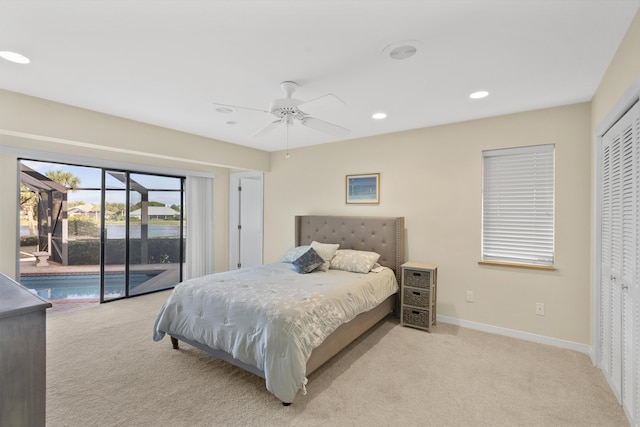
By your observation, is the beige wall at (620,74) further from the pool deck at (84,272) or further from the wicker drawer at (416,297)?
the pool deck at (84,272)

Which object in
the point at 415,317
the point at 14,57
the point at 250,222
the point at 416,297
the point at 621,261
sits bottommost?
the point at 415,317

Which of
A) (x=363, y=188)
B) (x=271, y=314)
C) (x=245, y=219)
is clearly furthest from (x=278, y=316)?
(x=245, y=219)

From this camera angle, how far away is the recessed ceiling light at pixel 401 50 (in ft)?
6.19

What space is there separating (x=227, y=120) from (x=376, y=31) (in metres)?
2.28

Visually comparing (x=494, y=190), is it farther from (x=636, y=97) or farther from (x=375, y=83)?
(x=375, y=83)

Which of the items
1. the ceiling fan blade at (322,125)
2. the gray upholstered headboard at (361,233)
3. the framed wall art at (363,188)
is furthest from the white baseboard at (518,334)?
the ceiling fan blade at (322,125)

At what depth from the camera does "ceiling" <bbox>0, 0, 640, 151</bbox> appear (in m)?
1.59

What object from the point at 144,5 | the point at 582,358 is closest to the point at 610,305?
the point at 582,358

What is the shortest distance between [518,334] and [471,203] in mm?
1541

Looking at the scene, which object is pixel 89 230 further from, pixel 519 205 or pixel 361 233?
pixel 519 205

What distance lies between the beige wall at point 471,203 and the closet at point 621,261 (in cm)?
43

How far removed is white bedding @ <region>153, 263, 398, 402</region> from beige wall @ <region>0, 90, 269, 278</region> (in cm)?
191

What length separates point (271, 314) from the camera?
7.21ft

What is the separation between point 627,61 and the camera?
178cm
